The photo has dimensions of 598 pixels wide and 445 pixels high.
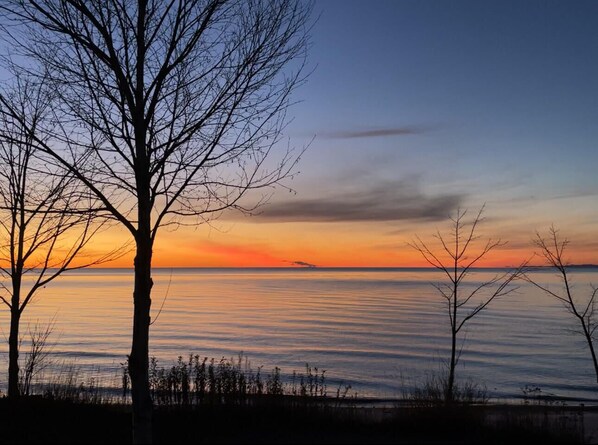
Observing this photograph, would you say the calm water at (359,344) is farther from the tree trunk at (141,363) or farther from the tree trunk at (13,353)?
the tree trunk at (141,363)

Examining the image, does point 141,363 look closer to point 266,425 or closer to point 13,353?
point 266,425

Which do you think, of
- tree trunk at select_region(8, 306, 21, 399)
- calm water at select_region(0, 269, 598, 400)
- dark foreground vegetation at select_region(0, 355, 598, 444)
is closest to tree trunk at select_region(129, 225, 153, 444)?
dark foreground vegetation at select_region(0, 355, 598, 444)

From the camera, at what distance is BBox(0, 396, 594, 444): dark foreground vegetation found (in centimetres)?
882

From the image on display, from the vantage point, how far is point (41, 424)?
9.16 metres

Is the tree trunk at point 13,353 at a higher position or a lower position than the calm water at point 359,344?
higher

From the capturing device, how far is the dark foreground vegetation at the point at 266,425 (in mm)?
8820

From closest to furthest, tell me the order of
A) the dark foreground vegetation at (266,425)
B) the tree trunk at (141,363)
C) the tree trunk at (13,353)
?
the tree trunk at (141,363) → the dark foreground vegetation at (266,425) → the tree trunk at (13,353)

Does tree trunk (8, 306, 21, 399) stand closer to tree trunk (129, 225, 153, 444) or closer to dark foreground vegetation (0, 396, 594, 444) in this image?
dark foreground vegetation (0, 396, 594, 444)

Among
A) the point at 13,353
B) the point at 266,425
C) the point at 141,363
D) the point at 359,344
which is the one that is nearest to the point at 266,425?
the point at 266,425

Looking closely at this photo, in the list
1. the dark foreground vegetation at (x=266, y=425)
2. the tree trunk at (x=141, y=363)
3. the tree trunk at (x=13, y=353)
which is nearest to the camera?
the tree trunk at (x=141, y=363)

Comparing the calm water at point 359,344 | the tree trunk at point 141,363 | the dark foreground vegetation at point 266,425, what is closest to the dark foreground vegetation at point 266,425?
the dark foreground vegetation at point 266,425

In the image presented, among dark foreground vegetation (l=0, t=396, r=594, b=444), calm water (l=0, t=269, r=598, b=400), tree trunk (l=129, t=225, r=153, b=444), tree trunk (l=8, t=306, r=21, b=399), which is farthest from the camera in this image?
calm water (l=0, t=269, r=598, b=400)

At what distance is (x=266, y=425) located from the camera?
32.3 ft

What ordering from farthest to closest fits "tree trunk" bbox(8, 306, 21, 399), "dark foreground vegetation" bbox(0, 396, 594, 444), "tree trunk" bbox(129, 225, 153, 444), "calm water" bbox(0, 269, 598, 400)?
"calm water" bbox(0, 269, 598, 400) < "tree trunk" bbox(8, 306, 21, 399) < "dark foreground vegetation" bbox(0, 396, 594, 444) < "tree trunk" bbox(129, 225, 153, 444)
